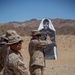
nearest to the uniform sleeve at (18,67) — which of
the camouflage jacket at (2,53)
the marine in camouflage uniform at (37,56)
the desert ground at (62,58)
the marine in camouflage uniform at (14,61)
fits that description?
the marine in camouflage uniform at (14,61)

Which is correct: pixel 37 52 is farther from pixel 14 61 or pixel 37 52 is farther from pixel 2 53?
pixel 14 61

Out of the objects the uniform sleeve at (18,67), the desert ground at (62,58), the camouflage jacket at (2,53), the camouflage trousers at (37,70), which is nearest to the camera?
the uniform sleeve at (18,67)

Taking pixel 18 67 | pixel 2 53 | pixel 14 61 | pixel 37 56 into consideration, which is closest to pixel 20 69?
pixel 18 67

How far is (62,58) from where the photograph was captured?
18.3 m

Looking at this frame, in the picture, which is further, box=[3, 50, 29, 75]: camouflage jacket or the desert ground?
the desert ground

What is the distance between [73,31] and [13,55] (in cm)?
4864

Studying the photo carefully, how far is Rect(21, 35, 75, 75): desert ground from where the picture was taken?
41.2 ft

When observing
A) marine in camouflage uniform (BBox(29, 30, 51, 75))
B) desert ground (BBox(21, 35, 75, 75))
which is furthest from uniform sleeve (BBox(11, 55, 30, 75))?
desert ground (BBox(21, 35, 75, 75))

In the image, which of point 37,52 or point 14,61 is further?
point 37,52

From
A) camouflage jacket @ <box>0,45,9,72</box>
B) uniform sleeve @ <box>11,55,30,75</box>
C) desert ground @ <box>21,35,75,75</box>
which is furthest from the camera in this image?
desert ground @ <box>21,35,75,75</box>

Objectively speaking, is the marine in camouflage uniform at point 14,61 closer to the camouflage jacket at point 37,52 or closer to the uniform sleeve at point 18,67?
the uniform sleeve at point 18,67

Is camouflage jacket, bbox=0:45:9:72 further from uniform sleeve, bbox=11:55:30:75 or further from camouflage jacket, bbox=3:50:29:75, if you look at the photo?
uniform sleeve, bbox=11:55:30:75

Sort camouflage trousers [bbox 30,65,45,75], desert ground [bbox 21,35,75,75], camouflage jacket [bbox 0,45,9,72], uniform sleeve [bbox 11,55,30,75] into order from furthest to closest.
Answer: desert ground [bbox 21,35,75,75], camouflage trousers [bbox 30,65,45,75], camouflage jacket [bbox 0,45,9,72], uniform sleeve [bbox 11,55,30,75]

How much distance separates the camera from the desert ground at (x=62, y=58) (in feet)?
41.2
